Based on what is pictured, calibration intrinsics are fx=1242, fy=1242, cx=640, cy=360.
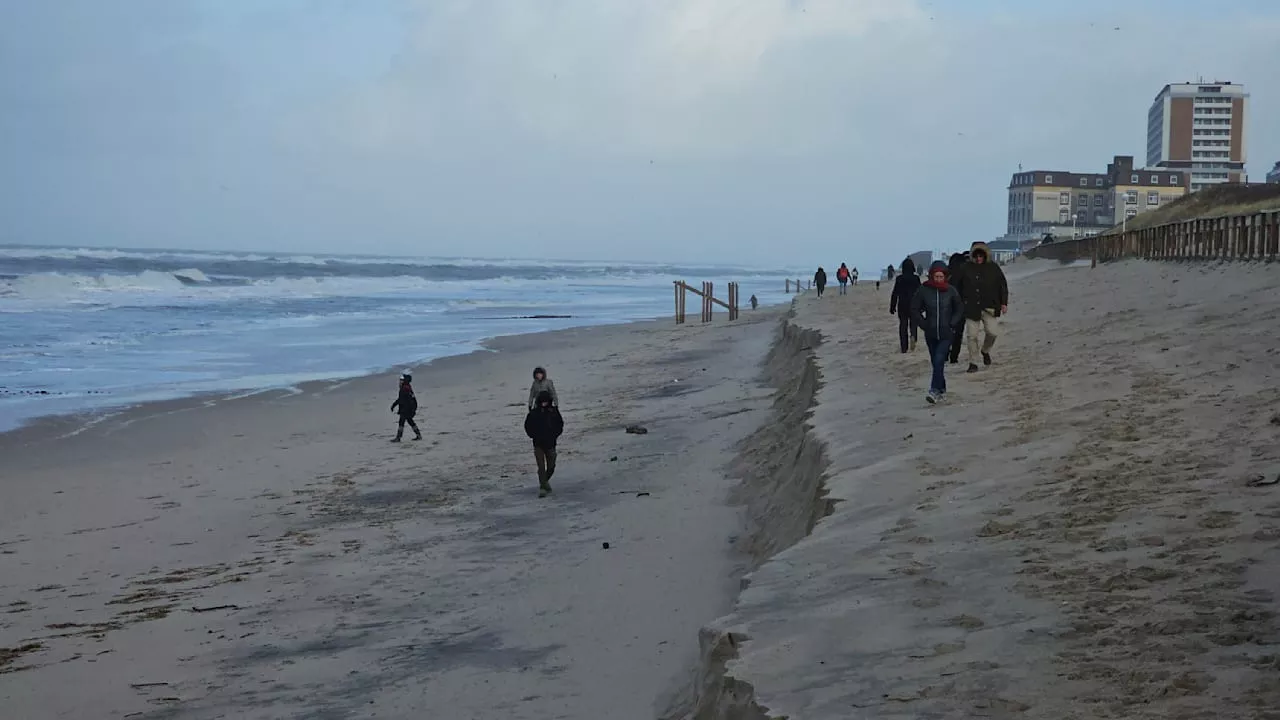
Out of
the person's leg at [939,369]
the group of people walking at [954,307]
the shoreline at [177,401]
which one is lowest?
the shoreline at [177,401]

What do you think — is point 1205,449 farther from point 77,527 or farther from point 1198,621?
point 77,527

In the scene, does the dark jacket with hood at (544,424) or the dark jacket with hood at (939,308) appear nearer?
the dark jacket with hood at (939,308)

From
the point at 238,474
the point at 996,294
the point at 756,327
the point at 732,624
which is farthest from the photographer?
the point at 756,327

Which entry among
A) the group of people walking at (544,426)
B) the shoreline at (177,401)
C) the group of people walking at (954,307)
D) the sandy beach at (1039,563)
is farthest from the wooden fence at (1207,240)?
the shoreline at (177,401)

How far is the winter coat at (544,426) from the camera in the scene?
12.0 metres

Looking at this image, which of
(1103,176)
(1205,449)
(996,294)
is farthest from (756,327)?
(1103,176)

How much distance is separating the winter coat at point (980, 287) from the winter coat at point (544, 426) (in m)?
4.49

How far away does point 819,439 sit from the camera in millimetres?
9797

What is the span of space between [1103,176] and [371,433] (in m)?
136

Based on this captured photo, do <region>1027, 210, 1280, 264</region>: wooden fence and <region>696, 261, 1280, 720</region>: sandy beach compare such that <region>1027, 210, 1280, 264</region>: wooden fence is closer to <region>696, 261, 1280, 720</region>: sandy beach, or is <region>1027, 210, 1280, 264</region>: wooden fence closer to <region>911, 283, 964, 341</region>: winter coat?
<region>911, 283, 964, 341</region>: winter coat

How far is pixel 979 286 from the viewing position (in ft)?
43.0

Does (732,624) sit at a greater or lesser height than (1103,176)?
lesser

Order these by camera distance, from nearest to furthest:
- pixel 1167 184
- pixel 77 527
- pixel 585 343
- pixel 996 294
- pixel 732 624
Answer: pixel 732 624, pixel 77 527, pixel 996 294, pixel 585 343, pixel 1167 184

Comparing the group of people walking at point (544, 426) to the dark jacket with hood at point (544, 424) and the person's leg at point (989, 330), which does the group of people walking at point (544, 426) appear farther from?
the person's leg at point (989, 330)
